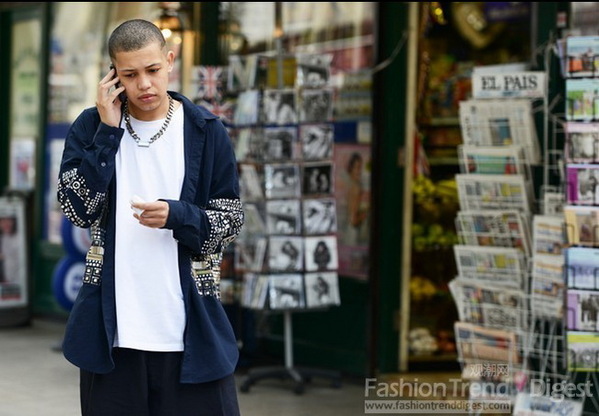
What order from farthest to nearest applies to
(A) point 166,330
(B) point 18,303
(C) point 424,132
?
(B) point 18,303 → (C) point 424,132 → (A) point 166,330

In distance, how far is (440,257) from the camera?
26.2ft

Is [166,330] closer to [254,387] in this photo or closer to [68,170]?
[68,170]

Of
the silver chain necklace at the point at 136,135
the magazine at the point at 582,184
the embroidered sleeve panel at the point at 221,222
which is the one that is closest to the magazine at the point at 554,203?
the magazine at the point at 582,184

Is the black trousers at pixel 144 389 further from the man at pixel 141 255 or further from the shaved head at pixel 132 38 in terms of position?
the shaved head at pixel 132 38

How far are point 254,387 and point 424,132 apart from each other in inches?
87.2

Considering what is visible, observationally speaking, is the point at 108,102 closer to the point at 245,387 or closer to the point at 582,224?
the point at 582,224

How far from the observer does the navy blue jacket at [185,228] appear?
330cm

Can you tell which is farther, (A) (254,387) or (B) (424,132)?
(B) (424,132)

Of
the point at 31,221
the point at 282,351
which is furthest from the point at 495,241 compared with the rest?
the point at 31,221

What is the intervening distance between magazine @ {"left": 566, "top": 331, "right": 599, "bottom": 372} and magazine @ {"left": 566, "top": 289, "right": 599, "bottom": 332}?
35 mm

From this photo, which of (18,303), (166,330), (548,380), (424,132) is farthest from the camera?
(18,303)

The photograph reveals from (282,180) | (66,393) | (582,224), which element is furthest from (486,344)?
(66,393)

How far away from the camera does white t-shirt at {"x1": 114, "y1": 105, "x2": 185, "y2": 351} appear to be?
10.9ft

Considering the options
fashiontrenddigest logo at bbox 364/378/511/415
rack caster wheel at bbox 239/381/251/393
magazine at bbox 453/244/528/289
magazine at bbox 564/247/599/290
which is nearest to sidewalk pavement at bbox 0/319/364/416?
rack caster wheel at bbox 239/381/251/393
